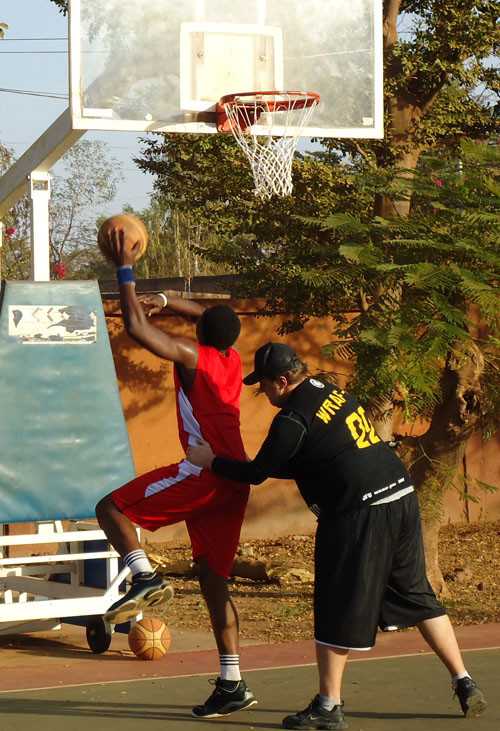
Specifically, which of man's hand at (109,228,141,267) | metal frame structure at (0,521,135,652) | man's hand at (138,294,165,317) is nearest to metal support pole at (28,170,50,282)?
metal frame structure at (0,521,135,652)

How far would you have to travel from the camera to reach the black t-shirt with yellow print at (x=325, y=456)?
6.14 metres

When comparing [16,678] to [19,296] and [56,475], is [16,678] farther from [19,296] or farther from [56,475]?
[19,296]

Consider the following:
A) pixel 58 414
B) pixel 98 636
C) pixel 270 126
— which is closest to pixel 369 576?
pixel 98 636

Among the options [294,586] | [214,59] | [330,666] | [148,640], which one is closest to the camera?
[330,666]

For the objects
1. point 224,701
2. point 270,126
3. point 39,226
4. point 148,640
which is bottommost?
point 148,640

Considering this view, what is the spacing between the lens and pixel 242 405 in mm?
13000

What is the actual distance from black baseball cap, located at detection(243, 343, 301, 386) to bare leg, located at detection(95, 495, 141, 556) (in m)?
0.92

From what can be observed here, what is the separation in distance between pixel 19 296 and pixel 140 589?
9.87 feet

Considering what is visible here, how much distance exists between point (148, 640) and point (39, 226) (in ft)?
9.96

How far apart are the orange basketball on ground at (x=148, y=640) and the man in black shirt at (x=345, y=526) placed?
1909mm

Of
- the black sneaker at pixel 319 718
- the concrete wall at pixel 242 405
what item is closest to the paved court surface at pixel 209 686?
the black sneaker at pixel 319 718

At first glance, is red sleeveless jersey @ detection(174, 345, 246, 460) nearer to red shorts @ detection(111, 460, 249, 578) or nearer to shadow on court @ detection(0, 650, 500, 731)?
red shorts @ detection(111, 460, 249, 578)

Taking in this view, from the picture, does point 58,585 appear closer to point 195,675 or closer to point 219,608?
point 195,675

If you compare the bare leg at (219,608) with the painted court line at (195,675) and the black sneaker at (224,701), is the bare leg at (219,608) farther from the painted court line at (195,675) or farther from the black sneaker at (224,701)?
the painted court line at (195,675)
